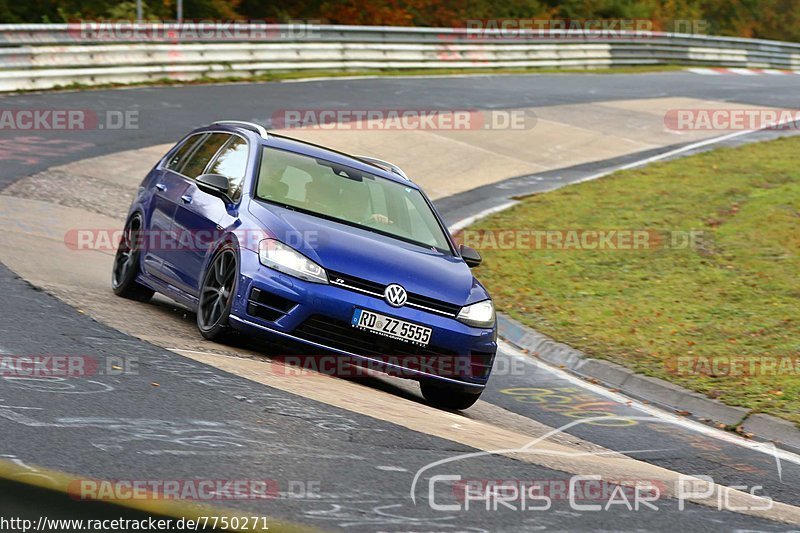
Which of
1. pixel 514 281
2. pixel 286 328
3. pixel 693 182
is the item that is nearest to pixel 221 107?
pixel 693 182

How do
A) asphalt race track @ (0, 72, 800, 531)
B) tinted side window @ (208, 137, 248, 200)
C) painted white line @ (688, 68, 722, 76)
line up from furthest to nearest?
painted white line @ (688, 68, 722, 76) → tinted side window @ (208, 137, 248, 200) → asphalt race track @ (0, 72, 800, 531)

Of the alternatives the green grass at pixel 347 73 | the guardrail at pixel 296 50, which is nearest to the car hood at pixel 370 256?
the guardrail at pixel 296 50

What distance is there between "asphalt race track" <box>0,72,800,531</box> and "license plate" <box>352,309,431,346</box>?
433mm

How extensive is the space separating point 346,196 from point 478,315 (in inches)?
60.9

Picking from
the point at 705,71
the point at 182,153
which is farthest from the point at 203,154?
the point at 705,71

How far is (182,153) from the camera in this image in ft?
35.7

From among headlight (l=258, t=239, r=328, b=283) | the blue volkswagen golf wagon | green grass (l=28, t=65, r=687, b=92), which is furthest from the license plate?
green grass (l=28, t=65, r=687, b=92)

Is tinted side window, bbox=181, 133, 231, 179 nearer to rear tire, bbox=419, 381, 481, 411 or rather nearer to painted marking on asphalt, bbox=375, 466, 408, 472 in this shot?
rear tire, bbox=419, 381, 481, 411

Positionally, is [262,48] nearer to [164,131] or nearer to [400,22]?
[164,131]

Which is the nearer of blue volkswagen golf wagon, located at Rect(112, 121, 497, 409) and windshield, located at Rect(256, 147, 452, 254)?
blue volkswagen golf wagon, located at Rect(112, 121, 497, 409)

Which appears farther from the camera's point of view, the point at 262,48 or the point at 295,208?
the point at 262,48

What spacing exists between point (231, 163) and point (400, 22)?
38.1 meters

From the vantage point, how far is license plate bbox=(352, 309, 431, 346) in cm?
826

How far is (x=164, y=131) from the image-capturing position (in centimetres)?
2059
